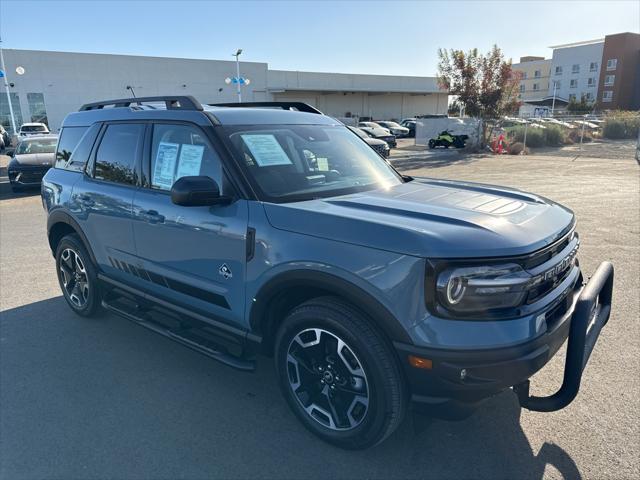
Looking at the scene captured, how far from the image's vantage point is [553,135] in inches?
1120

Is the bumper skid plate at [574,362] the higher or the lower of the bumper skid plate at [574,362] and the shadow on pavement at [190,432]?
the higher

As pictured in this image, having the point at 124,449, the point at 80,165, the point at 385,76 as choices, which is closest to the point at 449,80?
the point at 80,165

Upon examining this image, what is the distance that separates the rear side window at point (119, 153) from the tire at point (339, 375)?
1.99 m

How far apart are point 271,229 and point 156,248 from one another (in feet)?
4.06

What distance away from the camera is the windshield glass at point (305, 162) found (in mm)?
3064

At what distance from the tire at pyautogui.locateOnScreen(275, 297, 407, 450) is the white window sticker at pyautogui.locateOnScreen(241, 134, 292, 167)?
3.46ft

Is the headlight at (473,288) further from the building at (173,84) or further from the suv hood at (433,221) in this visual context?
the building at (173,84)

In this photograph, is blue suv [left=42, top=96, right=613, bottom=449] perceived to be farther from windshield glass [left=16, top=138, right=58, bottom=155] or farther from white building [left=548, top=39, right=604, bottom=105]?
white building [left=548, top=39, right=604, bottom=105]

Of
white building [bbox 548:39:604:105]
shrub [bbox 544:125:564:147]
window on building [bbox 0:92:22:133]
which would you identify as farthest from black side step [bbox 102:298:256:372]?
white building [bbox 548:39:604:105]

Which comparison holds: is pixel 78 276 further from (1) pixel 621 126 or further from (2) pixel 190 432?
(1) pixel 621 126

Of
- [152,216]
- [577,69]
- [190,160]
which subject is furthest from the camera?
[577,69]

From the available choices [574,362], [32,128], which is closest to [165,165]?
[574,362]

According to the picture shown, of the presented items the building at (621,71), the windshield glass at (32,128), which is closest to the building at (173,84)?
the windshield glass at (32,128)

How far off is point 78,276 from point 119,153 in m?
1.48
